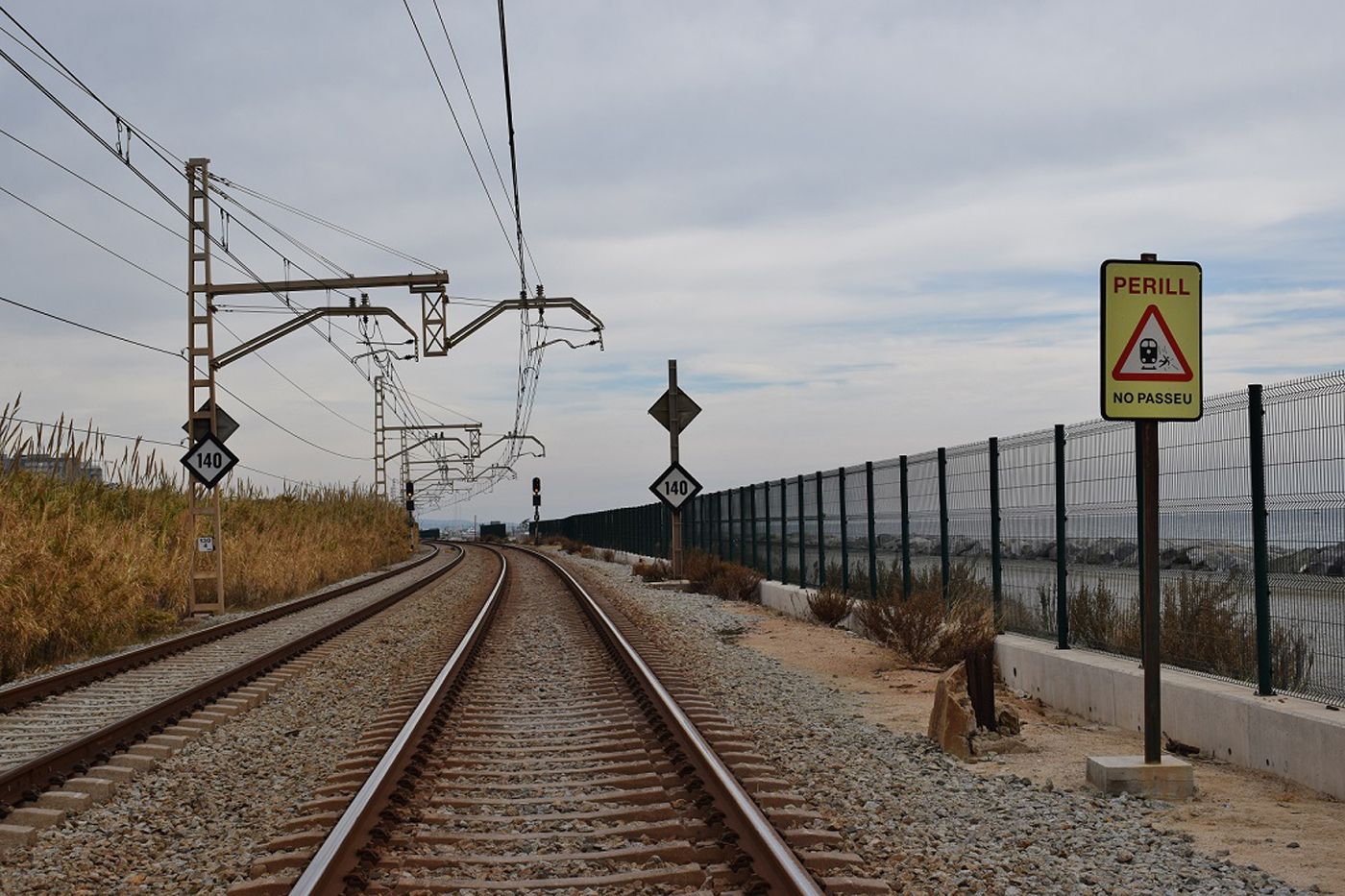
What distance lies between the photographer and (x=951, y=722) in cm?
973

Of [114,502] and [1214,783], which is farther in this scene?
[114,502]

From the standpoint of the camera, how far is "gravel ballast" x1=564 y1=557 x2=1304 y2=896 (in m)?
6.13

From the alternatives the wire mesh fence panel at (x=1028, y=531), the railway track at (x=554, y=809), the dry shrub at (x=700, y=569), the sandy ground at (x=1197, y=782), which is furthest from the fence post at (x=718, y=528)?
the railway track at (x=554, y=809)

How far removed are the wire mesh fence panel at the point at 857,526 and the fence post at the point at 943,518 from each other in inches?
137

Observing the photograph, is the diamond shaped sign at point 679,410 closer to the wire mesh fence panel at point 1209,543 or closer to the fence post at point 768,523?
the fence post at point 768,523

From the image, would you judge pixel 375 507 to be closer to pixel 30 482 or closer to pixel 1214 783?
pixel 30 482

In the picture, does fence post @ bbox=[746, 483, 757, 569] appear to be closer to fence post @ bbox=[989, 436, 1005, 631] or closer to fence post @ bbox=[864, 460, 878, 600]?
fence post @ bbox=[864, 460, 878, 600]

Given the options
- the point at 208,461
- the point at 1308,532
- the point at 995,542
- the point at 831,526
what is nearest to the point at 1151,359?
the point at 1308,532

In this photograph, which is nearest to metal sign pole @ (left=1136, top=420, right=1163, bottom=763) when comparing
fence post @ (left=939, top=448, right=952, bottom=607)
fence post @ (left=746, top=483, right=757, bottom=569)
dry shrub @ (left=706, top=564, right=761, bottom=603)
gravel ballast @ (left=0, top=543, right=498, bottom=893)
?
gravel ballast @ (left=0, top=543, right=498, bottom=893)

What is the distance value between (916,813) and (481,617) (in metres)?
14.2

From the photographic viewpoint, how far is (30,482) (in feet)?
63.2

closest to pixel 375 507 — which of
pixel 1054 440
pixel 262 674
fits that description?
pixel 262 674

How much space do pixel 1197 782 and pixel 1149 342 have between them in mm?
2823

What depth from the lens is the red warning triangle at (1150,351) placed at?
8266 millimetres
